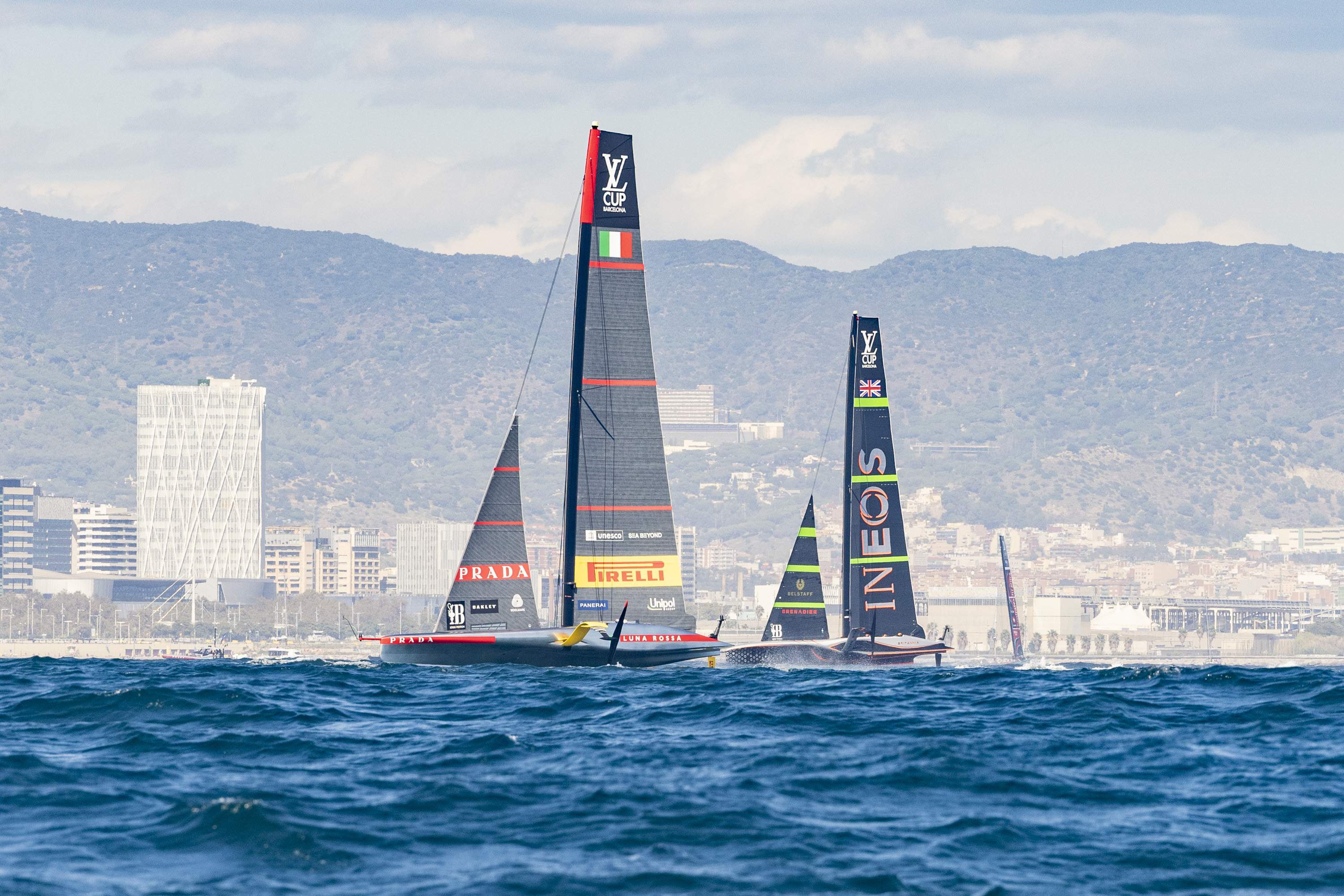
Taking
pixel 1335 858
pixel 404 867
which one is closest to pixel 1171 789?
pixel 1335 858

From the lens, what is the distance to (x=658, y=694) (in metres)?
33.4

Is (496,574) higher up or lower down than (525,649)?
higher up

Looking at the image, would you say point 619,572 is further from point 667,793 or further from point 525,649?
point 667,793

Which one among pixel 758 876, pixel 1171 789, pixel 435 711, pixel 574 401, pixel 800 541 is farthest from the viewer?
pixel 800 541

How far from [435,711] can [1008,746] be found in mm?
9506

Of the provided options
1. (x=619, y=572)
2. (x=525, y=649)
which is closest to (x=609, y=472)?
(x=619, y=572)

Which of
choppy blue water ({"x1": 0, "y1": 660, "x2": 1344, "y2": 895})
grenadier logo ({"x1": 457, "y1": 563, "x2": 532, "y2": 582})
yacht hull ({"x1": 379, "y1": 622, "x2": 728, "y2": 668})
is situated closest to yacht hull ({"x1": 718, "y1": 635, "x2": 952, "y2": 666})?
yacht hull ({"x1": 379, "y1": 622, "x2": 728, "y2": 668})

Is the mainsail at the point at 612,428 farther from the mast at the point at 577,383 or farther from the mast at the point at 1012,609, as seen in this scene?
the mast at the point at 1012,609

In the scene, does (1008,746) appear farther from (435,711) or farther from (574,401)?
(574,401)

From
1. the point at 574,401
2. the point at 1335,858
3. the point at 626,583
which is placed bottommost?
the point at 1335,858

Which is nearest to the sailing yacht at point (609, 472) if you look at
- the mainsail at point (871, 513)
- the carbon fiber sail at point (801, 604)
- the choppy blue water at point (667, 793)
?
the choppy blue water at point (667, 793)

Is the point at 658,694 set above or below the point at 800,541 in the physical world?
below

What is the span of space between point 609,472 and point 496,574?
3777 millimetres

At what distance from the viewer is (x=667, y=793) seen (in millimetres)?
20266
